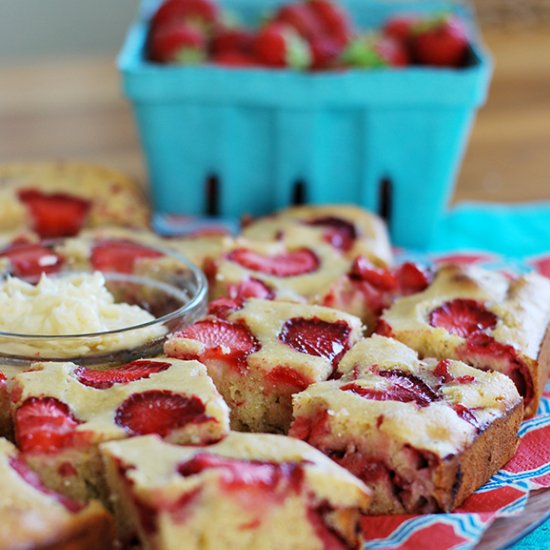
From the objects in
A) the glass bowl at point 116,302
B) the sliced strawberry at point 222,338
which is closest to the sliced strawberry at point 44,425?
the glass bowl at point 116,302

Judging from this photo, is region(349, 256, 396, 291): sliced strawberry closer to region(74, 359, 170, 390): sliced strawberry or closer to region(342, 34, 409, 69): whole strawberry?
region(74, 359, 170, 390): sliced strawberry

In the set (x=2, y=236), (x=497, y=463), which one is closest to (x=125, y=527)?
(x=497, y=463)

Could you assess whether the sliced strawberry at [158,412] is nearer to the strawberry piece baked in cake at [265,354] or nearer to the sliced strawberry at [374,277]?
the strawberry piece baked in cake at [265,354]

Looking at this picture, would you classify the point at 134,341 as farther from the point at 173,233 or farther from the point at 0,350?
the point at 173,233

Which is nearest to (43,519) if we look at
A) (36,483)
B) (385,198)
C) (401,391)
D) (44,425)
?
(36,483)

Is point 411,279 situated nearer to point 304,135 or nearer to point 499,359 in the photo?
point 499,359

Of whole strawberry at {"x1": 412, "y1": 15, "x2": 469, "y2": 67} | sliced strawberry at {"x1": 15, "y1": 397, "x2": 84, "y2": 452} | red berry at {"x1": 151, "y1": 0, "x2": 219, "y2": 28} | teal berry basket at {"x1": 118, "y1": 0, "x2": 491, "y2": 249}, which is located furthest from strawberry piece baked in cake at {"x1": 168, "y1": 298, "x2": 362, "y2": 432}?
red berry at {"x1": 151, "y1": 0, "x2": 219, "y2": 28}
